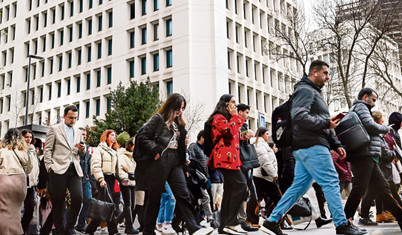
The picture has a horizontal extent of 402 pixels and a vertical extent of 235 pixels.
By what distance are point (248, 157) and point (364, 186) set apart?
1.81 m

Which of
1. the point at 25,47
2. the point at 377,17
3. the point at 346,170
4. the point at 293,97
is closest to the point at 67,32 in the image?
the point at 25,47

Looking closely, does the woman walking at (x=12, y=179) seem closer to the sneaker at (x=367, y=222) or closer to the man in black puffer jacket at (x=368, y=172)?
the man in black puffer jacket at (x=368, y=172)

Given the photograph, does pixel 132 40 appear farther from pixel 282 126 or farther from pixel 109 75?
pixel 282 126

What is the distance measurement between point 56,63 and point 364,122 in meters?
49.9

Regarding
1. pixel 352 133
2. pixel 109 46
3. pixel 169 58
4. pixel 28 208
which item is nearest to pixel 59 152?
pixel 28 208

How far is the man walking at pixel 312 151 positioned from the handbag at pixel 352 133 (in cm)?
30

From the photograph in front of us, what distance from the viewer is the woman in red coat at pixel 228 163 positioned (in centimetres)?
652

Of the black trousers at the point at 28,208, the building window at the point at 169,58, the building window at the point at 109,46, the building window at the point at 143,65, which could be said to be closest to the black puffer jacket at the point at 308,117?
the black trousers at the point at 28,208

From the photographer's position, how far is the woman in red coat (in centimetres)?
652

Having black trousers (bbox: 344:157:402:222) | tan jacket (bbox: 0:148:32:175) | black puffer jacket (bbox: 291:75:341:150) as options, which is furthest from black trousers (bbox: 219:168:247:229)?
tan jacket (bbox: 0:148:32:175)

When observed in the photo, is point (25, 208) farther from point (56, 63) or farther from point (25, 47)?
point (25, 47)

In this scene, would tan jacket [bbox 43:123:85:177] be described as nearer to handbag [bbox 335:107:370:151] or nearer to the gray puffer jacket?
handbag [bbox 335:107:370:151]

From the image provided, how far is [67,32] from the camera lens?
172 ft

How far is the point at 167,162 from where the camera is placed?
6285mm
